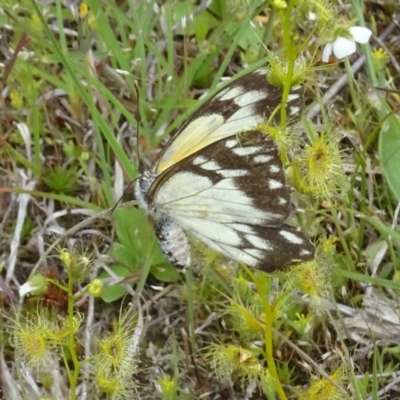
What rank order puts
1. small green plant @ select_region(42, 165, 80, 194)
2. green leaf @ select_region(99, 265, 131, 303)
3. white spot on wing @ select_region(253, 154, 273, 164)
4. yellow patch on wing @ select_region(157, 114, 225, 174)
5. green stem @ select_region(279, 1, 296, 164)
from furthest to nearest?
1. small green plant @ select_region(42, 165, 80, 194)
2. green leaf @ select_region(99, 265, 131, 303)
3. yellow patch on wing @ select_region(157, 114, 225, 174)
4. white spot on wing @ select_region(253, 154, 273, 164)
5. green stem @ select_region(279, 1, 296, 164)

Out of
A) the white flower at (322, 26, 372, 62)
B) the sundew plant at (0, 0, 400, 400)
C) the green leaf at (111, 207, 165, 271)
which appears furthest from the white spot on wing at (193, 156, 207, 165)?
the green leaf at (111, 207, 165, 271)

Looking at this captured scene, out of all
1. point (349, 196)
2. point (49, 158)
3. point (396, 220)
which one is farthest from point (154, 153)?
point (396, 220)

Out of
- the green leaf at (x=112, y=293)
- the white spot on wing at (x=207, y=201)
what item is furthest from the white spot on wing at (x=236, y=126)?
the green leaf at (x=112, y=293)

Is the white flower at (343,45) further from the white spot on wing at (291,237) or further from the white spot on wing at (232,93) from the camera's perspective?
the white spot on wing at (291,237)

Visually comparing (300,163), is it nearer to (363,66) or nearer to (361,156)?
(361,156)

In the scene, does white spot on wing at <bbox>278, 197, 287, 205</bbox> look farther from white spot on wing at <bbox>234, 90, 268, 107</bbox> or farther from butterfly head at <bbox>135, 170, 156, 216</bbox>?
butterfly head at <bbox>135, 170, 156, 216</bbox>

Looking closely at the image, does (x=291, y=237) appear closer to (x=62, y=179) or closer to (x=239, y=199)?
(x=239, y=199)

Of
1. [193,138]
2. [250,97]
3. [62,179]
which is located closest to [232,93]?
[250,97]
